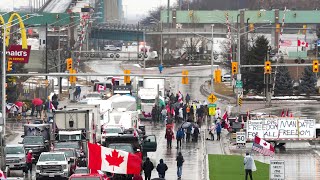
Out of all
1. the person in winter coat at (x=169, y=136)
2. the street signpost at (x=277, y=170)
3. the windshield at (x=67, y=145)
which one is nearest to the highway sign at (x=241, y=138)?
the person in winter coat at (x=169, y=136)

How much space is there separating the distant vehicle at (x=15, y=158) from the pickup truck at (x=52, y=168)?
127 inches

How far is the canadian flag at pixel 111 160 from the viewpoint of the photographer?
40.3 meters

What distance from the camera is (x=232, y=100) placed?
10150 cm

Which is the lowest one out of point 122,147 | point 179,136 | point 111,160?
point 179,136

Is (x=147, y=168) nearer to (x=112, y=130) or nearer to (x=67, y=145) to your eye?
(x=67, y=145)

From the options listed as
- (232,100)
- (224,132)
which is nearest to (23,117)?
(224,132)

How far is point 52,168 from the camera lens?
49156mm

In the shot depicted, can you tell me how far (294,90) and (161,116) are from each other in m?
29.3

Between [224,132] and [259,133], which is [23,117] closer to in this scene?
[224,132]

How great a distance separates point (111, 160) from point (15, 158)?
13.5 meters

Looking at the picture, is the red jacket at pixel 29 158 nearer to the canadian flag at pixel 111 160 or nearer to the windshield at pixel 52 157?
the windshield at pixel 52 157

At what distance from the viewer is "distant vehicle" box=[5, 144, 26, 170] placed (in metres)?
52.8

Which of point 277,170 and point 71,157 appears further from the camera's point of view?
point 71,157

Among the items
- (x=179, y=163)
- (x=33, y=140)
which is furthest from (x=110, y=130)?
(x=179, y=163)
